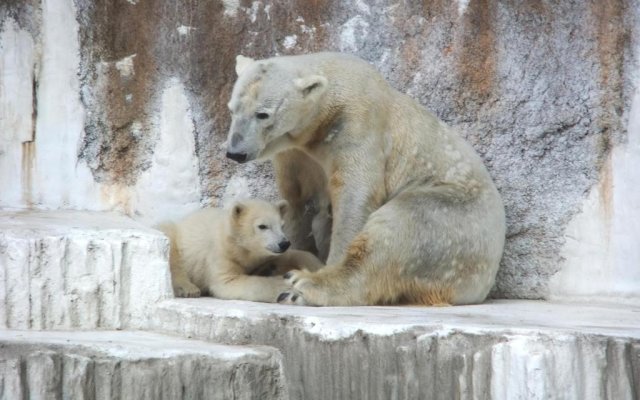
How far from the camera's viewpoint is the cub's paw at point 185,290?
5773mm

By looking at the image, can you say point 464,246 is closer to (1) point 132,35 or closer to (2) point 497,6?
(2) point 497,6

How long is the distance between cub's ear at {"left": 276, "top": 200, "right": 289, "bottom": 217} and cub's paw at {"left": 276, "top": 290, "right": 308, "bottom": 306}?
2.17 ft

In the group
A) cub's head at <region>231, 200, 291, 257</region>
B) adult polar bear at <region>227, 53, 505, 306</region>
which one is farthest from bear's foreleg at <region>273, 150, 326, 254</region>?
cub's head at <region>231, 200, 291, 257</region>

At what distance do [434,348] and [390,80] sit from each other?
8.23 ft

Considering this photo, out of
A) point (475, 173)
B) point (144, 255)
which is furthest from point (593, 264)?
point (144, 255)

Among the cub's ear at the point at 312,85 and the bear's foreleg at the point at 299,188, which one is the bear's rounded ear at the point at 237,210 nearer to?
the bear's foreleg at the point at 299,188

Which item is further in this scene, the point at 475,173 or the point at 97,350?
the point at 475,173

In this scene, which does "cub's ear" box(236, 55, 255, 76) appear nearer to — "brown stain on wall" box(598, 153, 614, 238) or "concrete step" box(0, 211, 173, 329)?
"concrete step" box(0, 211, 173, 329)

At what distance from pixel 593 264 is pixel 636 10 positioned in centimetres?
139

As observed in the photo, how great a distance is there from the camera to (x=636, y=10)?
20.1 feet

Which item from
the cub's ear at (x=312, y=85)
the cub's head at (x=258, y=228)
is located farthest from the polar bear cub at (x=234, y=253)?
the cub's ear at (x=312, y=85)

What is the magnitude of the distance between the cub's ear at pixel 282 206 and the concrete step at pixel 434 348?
0.89m

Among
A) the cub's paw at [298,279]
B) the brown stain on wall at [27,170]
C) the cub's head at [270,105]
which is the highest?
the cub's head at [270,105]

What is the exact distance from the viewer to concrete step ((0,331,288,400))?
13.0 ft
